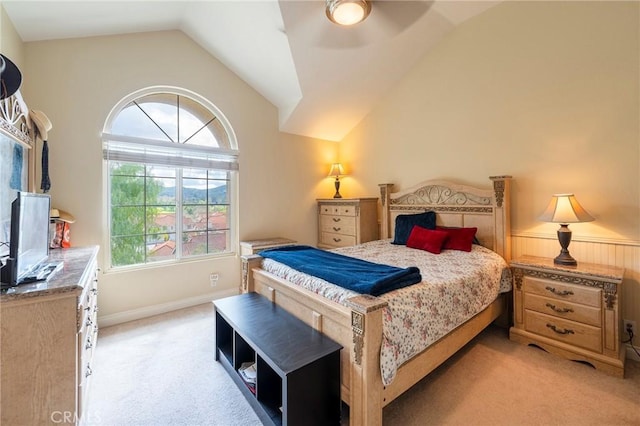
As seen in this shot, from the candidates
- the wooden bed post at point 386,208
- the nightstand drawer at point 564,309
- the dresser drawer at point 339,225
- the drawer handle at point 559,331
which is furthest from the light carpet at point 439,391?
the dresser drawer at point 339,225

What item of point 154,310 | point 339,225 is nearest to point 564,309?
point 339,225

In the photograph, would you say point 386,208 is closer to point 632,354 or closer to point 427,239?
point 427,239

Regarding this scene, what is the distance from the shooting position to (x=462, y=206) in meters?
3.10

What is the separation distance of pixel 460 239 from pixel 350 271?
1.53 meters

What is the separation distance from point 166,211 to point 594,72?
450 cm

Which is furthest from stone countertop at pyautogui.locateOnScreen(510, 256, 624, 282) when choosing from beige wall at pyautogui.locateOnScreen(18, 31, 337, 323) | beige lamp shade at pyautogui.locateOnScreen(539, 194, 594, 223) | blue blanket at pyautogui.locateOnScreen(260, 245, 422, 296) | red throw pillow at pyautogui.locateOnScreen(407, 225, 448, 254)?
beige wall at pyautogui.locateOnScreen(18, 31, 337, 323)

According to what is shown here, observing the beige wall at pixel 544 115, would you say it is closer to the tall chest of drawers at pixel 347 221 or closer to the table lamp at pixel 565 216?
the table lamp at pixel 565 216

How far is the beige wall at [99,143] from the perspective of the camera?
2619 millimetres

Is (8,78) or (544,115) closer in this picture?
(8,78)

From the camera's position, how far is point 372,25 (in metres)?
2.93

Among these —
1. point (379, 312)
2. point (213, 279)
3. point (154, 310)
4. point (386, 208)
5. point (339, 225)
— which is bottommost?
point (154, 310)

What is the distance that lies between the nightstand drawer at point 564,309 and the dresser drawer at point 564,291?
0.10 feet

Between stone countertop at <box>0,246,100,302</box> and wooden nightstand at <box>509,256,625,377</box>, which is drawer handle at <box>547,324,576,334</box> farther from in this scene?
stone countertop at <box>0,246,100,302</box>

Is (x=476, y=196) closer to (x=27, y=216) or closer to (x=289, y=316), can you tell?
(x=289, y=316)
